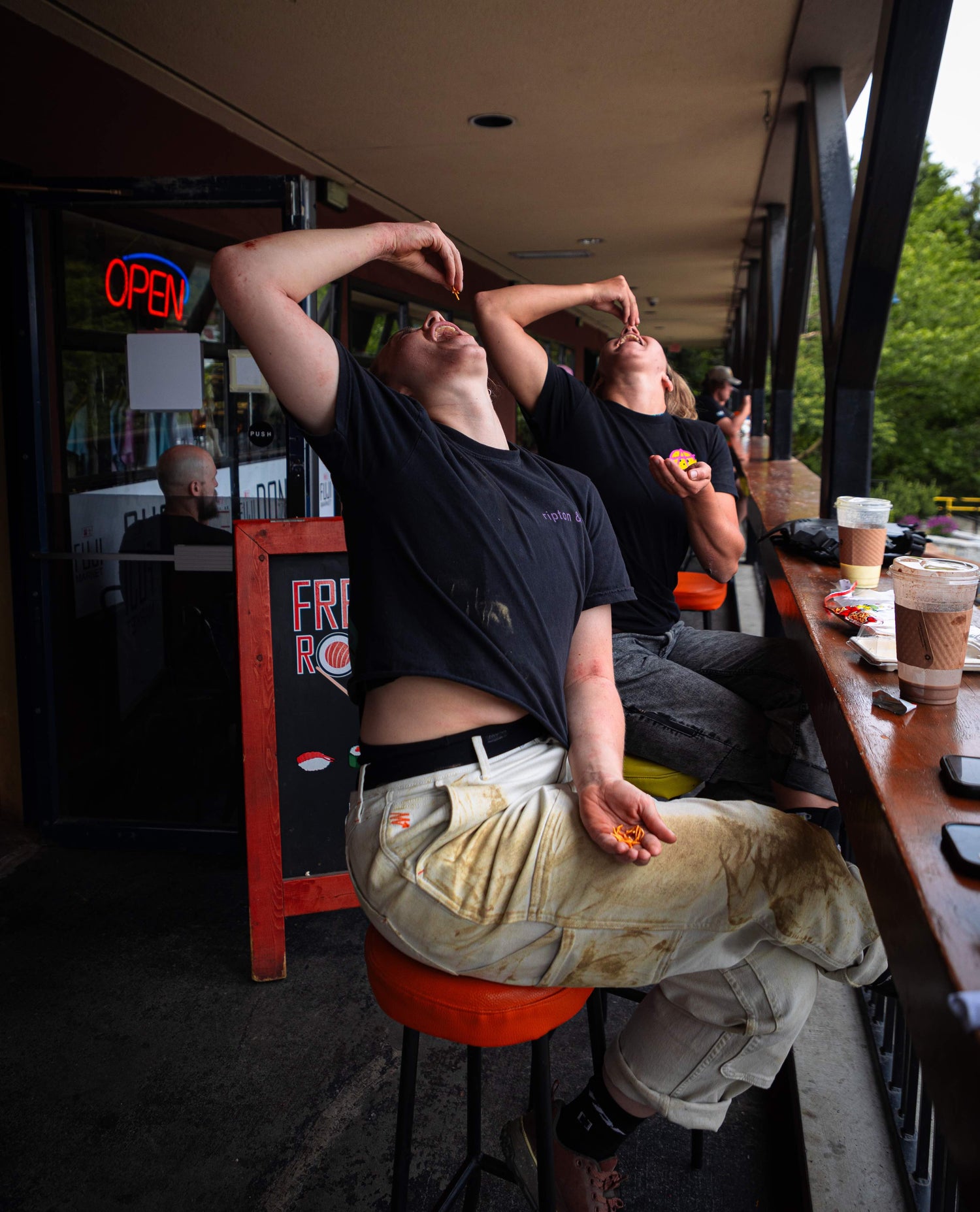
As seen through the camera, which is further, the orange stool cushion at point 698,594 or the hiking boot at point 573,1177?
the orange stool cushion at point 698,594

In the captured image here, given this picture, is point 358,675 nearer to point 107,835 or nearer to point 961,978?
point 961,978

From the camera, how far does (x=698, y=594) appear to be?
2.97 m

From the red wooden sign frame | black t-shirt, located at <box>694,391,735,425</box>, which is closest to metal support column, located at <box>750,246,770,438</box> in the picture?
black t-shirt, located at <box>694,391,735,425</box>

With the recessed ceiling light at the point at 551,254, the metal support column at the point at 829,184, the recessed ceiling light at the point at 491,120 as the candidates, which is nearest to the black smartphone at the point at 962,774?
the metal support column at the point at 829,184

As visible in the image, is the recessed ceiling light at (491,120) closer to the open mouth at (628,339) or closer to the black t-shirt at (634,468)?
the open mouth at (628,339)

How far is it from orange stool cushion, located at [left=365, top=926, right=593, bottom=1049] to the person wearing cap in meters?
5.59

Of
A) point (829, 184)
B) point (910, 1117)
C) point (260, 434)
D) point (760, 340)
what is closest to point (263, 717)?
point (260, 434)

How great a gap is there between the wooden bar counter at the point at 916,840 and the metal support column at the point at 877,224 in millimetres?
1935

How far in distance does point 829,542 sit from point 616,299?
795mm

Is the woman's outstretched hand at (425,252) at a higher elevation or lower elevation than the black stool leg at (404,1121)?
higher

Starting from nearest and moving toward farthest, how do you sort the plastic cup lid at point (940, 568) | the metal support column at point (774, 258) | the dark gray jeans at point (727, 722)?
the plastic cup lid at point (940, 568), the dark gray jeans at point (727, 722), the metal support column at point (774, 258)

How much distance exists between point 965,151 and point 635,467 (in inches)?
1705

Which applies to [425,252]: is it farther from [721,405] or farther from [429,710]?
[721,405]

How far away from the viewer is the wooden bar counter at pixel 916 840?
629 mm
